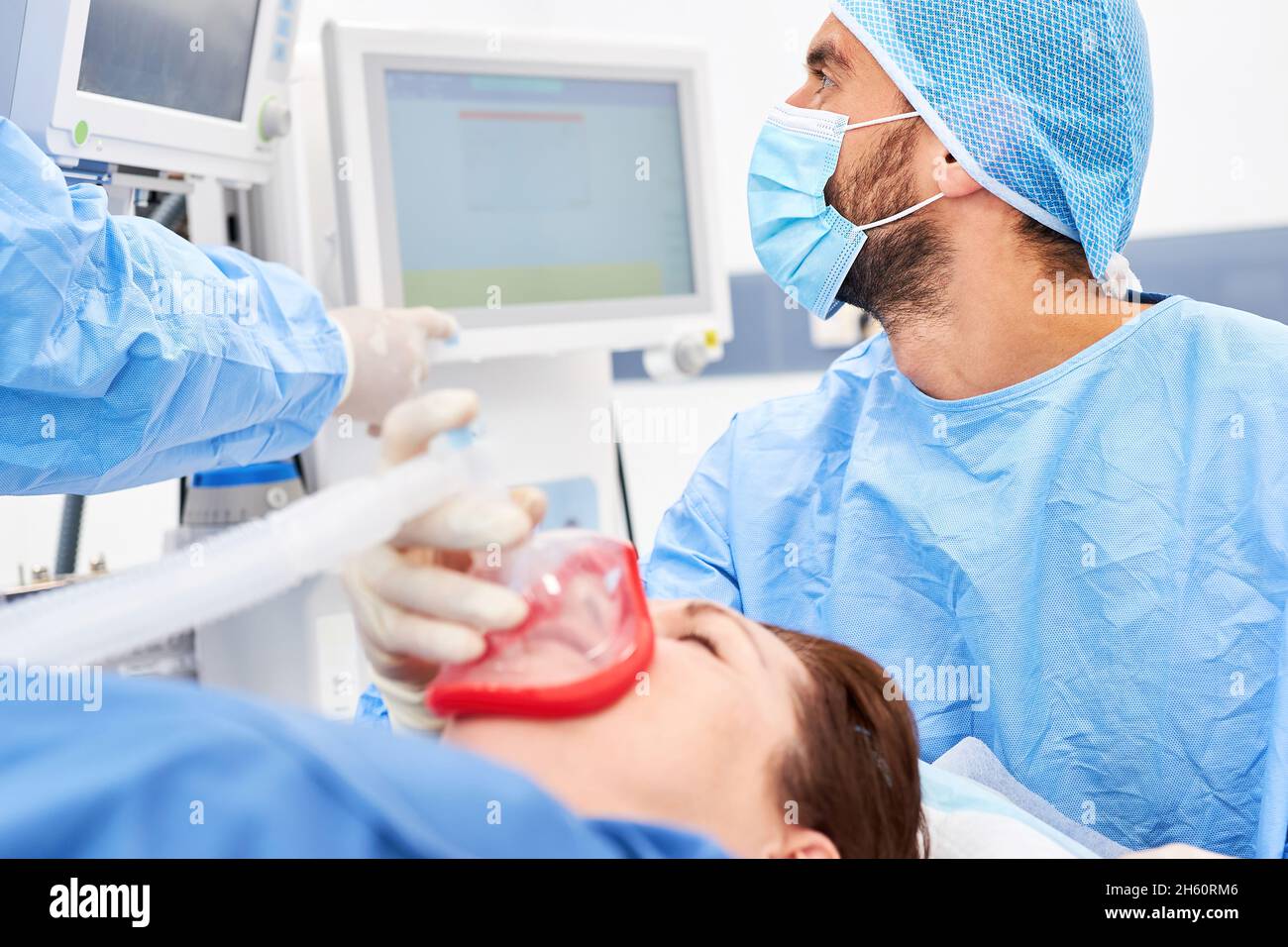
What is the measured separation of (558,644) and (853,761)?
311 millimetres

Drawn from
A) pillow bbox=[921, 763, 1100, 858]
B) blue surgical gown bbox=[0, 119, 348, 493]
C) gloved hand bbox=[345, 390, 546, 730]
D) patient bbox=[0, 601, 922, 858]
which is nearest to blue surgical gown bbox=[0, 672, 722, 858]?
patient bbox=[0, 601, 922, 858]

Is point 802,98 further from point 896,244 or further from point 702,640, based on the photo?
point 702,640

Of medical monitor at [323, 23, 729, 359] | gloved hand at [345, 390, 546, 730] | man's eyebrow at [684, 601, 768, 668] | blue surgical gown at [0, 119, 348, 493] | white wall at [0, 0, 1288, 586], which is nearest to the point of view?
gloved hand at [345, 390, 546, 730]

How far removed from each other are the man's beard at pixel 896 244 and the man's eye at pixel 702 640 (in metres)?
0.69

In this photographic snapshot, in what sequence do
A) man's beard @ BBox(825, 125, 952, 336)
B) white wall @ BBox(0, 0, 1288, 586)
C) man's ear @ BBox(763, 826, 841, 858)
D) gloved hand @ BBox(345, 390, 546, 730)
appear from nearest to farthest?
gloved hand @ BBox(345, 390, 546, 730), man's ear @ BBox(763, 826, 841, 858), man's beard @ BBox(825, 125, 952, 336), white wall @ BBox(0, 0, 1288, 586)

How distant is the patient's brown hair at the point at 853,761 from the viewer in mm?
962

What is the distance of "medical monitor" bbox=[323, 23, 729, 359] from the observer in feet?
6.17

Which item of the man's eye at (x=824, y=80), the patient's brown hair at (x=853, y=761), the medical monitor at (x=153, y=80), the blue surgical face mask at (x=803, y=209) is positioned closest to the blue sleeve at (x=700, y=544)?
the blue surgical face mask at (x=803, y=209)

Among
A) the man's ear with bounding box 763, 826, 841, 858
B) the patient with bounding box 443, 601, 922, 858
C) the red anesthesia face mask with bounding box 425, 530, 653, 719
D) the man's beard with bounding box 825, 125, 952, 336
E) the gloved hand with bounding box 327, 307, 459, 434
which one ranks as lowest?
the man's ear with bounding box 763, 826, 841, 858

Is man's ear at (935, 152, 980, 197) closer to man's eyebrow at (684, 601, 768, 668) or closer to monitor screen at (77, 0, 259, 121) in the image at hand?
man's eyebrow at (684, 601, 768, 668)

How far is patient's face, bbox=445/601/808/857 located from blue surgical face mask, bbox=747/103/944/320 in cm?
71

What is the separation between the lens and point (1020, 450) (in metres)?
1.40

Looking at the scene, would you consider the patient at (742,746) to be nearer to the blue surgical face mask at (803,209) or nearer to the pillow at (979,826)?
the pillow at (979,826)

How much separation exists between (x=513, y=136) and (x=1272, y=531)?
139 centimetres
